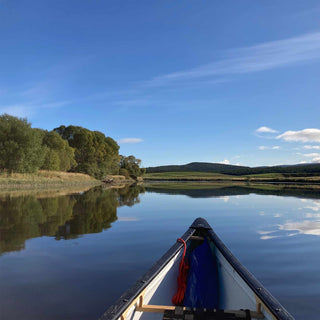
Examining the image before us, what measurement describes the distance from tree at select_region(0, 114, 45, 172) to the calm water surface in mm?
24322

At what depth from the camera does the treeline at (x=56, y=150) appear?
1321 inches

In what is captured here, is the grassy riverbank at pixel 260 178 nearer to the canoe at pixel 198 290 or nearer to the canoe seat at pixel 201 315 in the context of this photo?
the canoe at pixel 198 290

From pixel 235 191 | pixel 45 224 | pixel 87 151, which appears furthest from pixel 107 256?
pixel 87 151

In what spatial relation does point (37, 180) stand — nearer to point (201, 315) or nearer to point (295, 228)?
point (295, 228)

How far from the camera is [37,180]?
33.9 metres

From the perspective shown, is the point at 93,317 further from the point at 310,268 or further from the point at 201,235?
the point at 310,268

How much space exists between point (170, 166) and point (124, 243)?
5946 inches

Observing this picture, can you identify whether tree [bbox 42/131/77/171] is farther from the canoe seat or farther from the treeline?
the canoe seat

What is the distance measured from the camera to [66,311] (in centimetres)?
357

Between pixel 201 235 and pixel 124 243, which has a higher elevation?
pixel 201 235

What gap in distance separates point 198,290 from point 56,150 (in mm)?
46129

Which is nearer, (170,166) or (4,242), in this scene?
(4,242)

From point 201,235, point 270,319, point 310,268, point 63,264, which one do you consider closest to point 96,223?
point 63,264

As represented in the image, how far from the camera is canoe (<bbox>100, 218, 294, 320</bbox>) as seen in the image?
2709 millimetres
